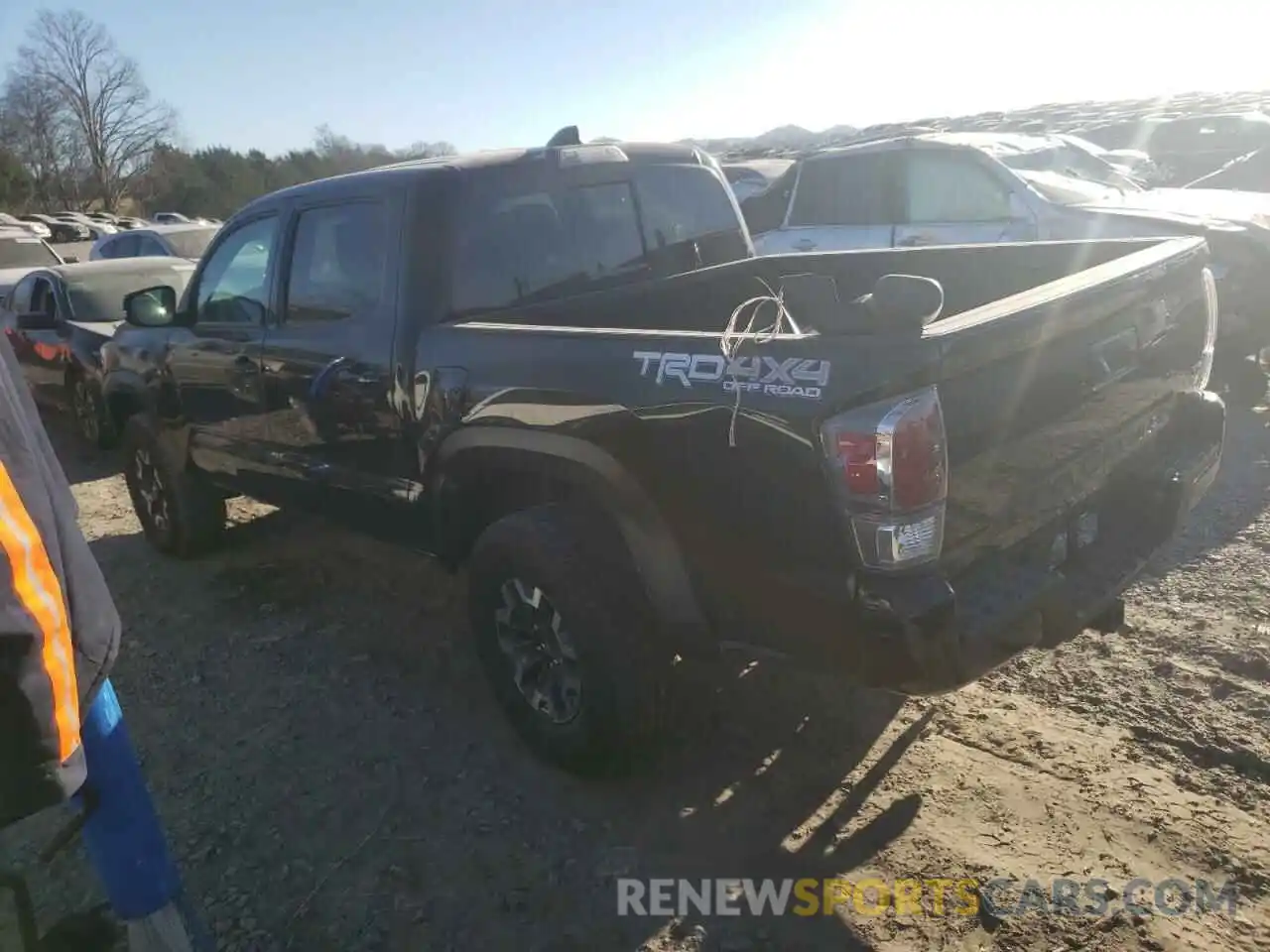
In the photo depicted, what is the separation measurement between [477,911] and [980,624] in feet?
5.17

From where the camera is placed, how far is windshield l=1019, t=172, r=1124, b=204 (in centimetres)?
764

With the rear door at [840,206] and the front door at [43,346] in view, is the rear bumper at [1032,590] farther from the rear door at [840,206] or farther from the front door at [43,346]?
the front door at [43,346]

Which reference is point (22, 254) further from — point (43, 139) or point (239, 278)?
point (43, 139)

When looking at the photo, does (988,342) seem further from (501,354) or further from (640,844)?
(640,844)

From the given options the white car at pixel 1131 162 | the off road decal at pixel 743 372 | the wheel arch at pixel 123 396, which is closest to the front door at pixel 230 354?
the wheel arch at pixel 123 396

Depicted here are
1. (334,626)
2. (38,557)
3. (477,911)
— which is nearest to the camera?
(38,557)

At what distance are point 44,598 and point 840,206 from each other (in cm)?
824

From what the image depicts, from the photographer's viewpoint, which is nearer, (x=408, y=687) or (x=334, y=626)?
(x=408, y=687)

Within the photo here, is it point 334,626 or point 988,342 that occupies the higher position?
point 988,342

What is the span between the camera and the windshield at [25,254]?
41.2ft

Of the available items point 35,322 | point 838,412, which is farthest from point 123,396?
point 838,412

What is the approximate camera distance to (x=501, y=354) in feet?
10.3

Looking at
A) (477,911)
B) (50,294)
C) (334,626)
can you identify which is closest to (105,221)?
(50,294)

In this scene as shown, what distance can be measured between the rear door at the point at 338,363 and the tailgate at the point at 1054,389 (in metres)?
2.05
